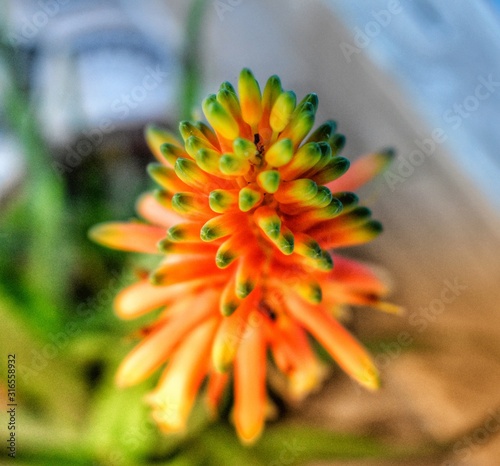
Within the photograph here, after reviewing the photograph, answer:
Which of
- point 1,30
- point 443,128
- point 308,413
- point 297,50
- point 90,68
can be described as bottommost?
point 308,413

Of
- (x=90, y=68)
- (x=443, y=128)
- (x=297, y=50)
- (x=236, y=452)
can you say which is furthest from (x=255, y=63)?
(x=236, y=452)

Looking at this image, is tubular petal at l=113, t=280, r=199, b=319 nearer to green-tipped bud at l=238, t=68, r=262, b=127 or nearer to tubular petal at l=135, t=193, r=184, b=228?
tubular petal at l=135, t=193, r=184, b=228

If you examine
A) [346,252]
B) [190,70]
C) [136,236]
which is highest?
[190,70]

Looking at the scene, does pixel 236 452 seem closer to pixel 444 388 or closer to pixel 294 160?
pixel 444 388

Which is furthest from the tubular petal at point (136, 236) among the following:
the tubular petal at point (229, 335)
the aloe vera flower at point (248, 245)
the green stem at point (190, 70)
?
the green stem at point (190, 70)

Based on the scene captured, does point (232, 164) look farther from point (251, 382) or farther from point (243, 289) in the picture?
point (251, 382)

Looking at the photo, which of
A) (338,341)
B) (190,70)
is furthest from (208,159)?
(190,70)

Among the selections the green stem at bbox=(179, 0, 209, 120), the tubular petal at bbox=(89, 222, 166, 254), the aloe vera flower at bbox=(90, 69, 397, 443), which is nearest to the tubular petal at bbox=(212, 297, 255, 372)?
the aloe vera flower at bbox=(90, 69, 397, 443)
